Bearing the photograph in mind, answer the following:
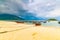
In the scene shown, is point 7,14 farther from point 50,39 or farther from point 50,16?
point 50,39

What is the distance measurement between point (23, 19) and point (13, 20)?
196 millimetres

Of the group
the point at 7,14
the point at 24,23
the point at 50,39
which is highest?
the point at 7,14

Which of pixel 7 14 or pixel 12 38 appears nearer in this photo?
pixel 12 38

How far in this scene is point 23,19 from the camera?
6.72 ft

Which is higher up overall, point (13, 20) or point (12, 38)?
point (13, 20)

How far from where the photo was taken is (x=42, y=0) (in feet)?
6.68

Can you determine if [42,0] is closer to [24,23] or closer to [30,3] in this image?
[30,3]

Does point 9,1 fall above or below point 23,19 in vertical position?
above

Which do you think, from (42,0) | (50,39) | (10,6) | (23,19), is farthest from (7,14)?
(50,39)

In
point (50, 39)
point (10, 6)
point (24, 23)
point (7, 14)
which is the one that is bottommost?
A: point (50, 39)

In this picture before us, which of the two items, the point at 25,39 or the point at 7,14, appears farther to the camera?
the point at 7,14

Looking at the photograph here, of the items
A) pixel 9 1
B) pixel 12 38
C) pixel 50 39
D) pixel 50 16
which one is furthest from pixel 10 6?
pixel 50 39

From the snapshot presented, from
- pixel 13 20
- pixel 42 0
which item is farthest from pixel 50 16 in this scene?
pixel 13 20

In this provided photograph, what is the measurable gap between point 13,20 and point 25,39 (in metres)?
0.90
